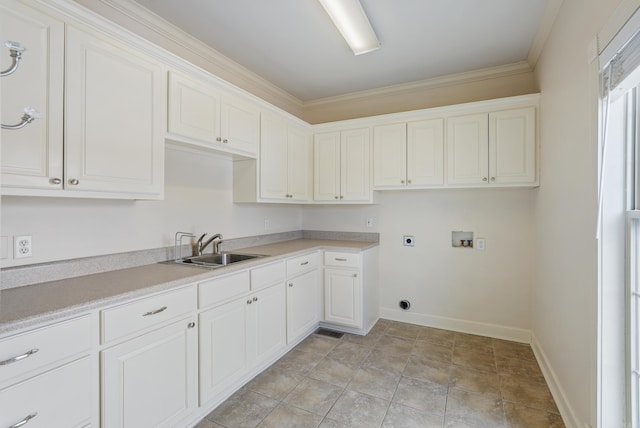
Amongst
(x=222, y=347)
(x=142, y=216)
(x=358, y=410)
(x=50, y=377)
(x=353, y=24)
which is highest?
(x=353, y=24)

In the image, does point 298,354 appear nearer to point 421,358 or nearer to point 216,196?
point 421,358

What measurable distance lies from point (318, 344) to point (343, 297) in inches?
20.4

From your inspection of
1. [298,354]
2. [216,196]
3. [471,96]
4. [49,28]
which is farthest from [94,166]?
[471,96]

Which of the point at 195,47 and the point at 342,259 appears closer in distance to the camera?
the point at 195,47

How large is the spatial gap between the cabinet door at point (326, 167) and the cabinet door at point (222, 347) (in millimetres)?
1659

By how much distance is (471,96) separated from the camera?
3150 millimetres

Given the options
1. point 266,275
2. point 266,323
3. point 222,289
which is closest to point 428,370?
point 266,323

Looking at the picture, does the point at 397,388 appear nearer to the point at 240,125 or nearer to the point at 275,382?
the point at 275,382

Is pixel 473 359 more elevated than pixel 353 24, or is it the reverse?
pixel 353 24

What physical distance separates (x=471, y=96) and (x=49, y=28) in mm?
3376

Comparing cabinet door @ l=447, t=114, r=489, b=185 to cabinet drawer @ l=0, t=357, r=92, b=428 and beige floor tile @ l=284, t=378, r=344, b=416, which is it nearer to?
beige floor tile @ l=284, t=378, r=344, b=416

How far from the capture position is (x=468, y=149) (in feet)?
9.23

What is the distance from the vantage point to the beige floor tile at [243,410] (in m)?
1.84

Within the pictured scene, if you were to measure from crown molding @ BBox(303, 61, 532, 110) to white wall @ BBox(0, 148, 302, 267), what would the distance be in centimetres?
167
